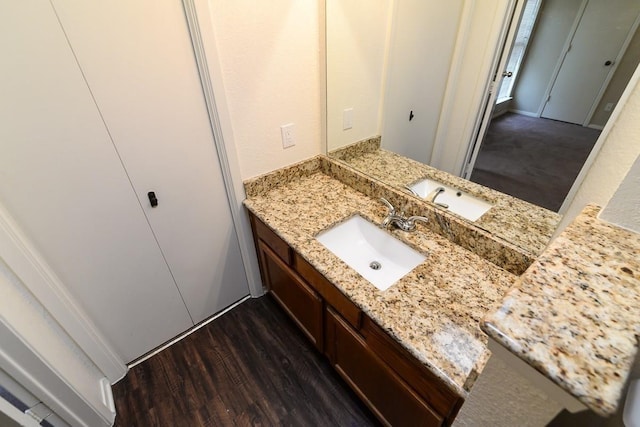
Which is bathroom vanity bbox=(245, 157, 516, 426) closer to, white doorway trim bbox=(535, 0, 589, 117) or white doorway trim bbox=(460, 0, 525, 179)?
white doorway trim bbox=(460, 0, 525, 179)

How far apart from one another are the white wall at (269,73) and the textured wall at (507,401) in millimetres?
1277

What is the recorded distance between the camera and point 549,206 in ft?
3.01

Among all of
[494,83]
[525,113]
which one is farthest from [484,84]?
[525,113]

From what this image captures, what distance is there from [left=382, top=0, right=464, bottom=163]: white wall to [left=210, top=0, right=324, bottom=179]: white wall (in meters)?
0.38

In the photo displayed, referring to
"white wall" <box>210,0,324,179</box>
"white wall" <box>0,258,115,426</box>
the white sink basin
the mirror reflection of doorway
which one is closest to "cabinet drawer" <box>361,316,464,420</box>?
the white sink basin

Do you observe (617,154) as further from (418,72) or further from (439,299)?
(418,72)

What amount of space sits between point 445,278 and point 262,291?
1.31 m

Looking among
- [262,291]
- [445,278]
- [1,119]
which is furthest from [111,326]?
[445,278]

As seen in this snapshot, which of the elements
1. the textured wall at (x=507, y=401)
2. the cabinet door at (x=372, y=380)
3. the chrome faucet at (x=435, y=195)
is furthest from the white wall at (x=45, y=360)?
the chrome faucet at (x=435, y=195)

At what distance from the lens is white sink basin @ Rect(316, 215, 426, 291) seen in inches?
46.6

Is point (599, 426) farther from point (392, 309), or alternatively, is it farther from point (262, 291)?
point (262, 291)

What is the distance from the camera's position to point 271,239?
1.42 metres

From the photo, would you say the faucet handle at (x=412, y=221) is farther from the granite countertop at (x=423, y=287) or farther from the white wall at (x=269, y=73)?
the white wall at (x=269, y=73)

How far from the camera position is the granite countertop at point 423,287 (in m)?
0.76
